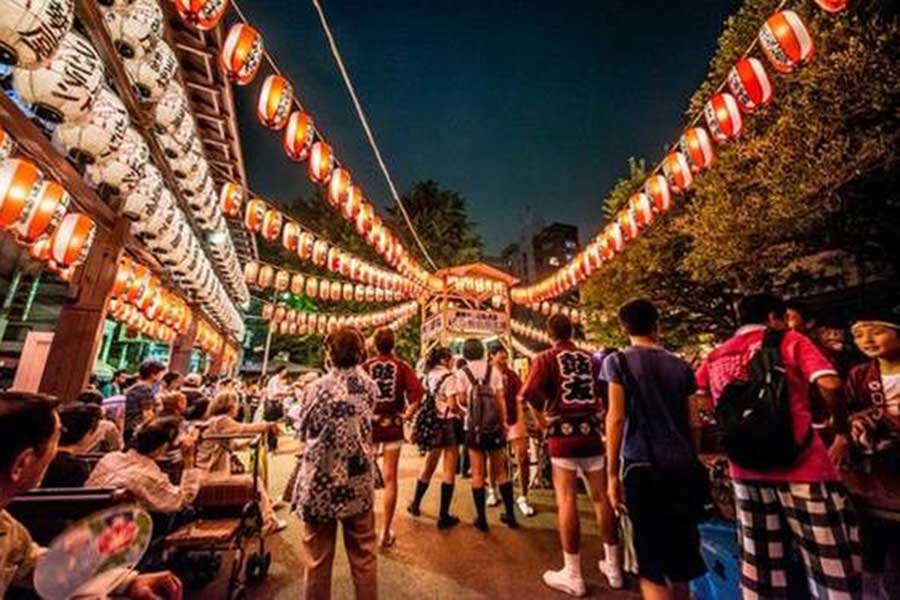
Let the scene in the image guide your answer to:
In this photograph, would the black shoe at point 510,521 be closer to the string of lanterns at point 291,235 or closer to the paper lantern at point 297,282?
the string of lanterns at point 291,235

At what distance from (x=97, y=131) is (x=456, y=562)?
20.9ft

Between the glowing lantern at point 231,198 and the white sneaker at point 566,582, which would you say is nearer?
the white sneaker at point 566,582

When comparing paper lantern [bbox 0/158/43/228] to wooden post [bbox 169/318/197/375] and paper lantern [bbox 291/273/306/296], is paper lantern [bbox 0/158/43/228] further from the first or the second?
wooden post [bbox 169/318/197/375]

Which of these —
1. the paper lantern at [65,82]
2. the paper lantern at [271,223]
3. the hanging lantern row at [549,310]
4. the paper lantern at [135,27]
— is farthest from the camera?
the hanging lantern row at [549,310]

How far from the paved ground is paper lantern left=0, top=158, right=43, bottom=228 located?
4588mm

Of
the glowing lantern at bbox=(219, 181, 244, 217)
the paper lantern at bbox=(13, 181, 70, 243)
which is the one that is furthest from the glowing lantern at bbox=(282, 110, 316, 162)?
the glowing lantern at bbox=(219, 181, 244, 217)

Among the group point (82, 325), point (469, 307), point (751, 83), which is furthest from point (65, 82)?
point (469, 307)

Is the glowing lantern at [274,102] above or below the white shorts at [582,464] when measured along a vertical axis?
above

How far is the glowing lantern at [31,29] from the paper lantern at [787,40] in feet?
25.1

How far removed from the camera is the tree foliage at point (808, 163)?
7133mm

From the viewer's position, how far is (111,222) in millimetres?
6551

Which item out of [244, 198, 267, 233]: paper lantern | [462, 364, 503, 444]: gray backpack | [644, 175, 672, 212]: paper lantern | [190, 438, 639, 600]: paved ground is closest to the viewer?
[190, 438, 639, 600]: paved ground

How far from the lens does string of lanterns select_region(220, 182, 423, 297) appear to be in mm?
9494

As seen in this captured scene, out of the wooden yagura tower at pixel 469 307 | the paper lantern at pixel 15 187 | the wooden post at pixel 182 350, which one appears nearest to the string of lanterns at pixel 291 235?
the wooden yagura tower at pixel 469 307
